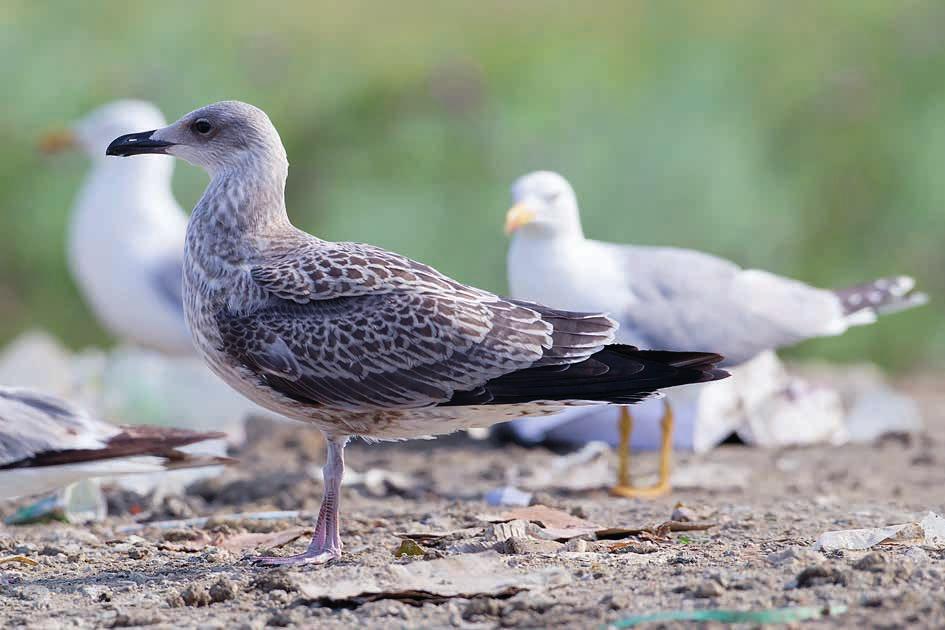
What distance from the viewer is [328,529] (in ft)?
14.5

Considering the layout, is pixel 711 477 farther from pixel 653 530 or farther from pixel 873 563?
pixel 873 563

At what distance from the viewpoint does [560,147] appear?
38.6ft

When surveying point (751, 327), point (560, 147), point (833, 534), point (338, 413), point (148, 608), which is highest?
point (560, 147)

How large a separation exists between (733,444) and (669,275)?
143cm

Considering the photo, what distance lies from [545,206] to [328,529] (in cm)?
276

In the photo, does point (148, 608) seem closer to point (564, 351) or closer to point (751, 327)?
point (564, 351)

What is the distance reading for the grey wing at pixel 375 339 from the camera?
172 inches

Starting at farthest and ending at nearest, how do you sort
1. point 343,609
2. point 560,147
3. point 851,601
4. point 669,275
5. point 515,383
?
point 560,147 < point 669,275 < point 515,383 < point 343,609 < point 851,601

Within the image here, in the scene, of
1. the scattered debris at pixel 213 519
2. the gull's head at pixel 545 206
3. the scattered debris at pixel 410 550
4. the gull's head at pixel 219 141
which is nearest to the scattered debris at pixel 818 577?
the scattered debris at pixel 410 550

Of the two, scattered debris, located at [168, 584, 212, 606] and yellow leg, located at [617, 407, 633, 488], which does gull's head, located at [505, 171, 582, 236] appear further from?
scattered debris, located at [168, 584, 212, 606]

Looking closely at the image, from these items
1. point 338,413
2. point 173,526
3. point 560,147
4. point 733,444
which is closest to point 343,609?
point 338,413

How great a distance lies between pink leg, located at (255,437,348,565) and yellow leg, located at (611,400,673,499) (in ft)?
6.93

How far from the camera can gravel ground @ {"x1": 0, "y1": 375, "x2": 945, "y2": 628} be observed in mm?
3568

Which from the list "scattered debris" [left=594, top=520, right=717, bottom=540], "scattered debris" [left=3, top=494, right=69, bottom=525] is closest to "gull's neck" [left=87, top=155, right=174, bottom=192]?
"scattered debris" [left=3, top=494, right=69, bottom=525]
